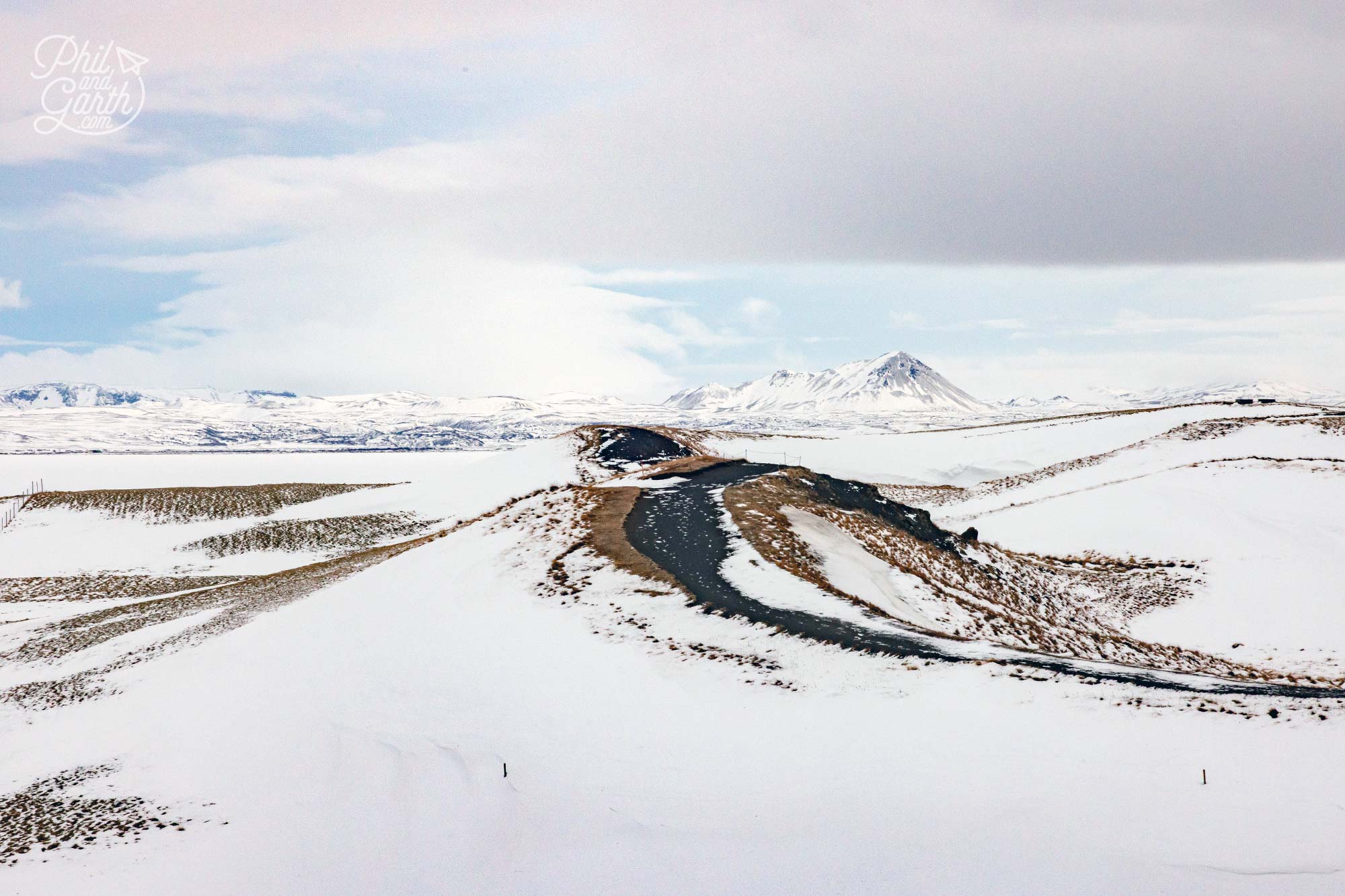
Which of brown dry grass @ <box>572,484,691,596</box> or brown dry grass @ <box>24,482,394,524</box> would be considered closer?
brown dry grass @ <box>572,484,691,596</box>

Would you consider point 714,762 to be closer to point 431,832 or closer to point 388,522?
point 431,832

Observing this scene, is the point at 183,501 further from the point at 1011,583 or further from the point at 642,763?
the point at 1011,583

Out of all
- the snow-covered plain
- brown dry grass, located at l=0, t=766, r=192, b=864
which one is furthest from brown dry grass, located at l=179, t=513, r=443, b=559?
brown dry grass, located at l=0, t=766, r=192, b=864

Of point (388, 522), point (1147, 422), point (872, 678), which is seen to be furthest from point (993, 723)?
point (1147, 422)

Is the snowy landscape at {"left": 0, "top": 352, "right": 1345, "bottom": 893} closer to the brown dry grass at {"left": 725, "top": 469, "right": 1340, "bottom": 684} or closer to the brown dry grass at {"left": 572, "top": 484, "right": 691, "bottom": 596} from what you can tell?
the brown dry grass at {"left": 725, "top": 469, "right": 1340, "bottom": 684}

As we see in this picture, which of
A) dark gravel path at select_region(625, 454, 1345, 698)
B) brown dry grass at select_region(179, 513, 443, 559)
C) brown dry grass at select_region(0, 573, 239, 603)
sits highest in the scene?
dark gravel path at select_region(625, 454, 1345, 698)

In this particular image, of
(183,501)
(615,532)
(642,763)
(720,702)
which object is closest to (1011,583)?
(615,532)

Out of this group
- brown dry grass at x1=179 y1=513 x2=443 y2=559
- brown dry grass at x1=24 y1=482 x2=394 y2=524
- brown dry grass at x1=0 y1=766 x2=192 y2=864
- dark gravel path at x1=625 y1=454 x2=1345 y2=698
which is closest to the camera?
brown dry grass at x1=0 y1=766 x2=192 y2=864
